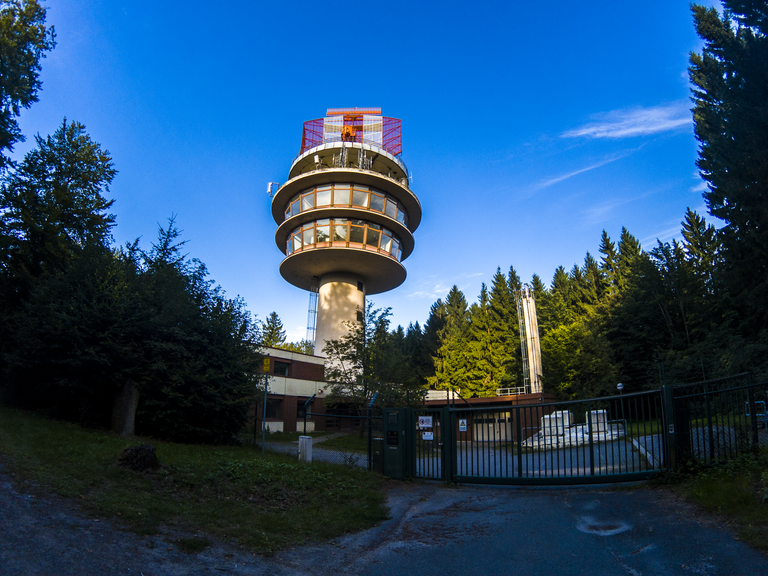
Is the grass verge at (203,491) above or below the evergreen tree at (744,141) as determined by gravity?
below

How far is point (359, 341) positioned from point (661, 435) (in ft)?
60.8

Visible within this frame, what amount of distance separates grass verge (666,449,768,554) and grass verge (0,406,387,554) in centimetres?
539

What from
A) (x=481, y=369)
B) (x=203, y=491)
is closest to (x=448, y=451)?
(x=203, y=491)

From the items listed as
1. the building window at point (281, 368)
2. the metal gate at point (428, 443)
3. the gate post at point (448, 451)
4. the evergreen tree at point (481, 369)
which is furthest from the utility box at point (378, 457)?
the evergreen tree at point (481, 369)

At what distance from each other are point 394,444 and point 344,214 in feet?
79.9

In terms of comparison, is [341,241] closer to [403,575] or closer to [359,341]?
[359,341]

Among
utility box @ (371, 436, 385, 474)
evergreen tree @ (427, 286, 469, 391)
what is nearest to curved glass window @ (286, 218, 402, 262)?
evergreen tree @ (427, 286, 469, 391)

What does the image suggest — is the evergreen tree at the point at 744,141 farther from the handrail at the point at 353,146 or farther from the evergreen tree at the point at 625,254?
the evergreen tree at the point at 625,254

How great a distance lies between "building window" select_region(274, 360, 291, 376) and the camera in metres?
32.3

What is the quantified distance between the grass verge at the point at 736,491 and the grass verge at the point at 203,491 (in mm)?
5393

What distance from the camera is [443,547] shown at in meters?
6.66

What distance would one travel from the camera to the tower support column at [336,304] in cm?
3719

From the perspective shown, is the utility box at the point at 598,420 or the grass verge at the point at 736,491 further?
the utility box at the point at 598,420

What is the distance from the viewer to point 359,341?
27.1 meters
